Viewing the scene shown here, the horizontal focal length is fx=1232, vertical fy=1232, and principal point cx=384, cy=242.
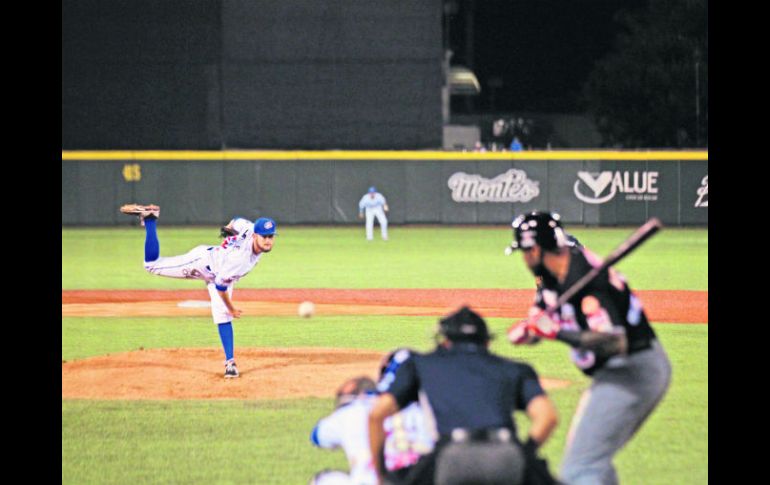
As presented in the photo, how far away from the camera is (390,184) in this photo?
37.2 metres

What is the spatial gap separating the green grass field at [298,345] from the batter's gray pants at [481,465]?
2.95 m

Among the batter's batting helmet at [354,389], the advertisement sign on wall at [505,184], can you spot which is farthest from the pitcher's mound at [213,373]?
the advertisement sign on wall at [505,184]

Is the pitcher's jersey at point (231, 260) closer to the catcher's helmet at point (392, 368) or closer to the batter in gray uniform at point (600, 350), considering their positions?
the batter in gray uniform at point (600, 350)

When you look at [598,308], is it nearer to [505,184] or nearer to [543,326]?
[543,326]

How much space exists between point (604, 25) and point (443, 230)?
28.6 meters

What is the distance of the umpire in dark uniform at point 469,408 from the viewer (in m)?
5.18

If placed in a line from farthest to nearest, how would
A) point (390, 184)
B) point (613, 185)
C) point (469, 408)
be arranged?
point (613, 185) → point (390, 184) → point (469, 408)

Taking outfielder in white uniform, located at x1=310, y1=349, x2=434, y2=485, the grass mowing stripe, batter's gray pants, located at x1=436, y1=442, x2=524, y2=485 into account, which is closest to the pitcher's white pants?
outfielder in white uniform, located at x1=310, y1=349, x2=434, y2=485

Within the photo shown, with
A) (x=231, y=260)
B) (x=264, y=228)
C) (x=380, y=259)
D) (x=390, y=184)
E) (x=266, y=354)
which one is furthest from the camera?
(x=390, y=184)

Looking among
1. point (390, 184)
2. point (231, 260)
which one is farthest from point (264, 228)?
point (390, 184)

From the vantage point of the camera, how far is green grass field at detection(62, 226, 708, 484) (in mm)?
8562

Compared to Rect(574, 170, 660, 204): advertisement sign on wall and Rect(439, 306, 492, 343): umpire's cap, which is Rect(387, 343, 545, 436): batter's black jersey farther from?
Rect(574, 170, 660, 204): advertisement sign on wall

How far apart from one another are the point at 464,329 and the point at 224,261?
7200 mm

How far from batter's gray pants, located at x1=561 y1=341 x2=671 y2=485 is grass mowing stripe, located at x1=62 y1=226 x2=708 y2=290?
50.8 feet
